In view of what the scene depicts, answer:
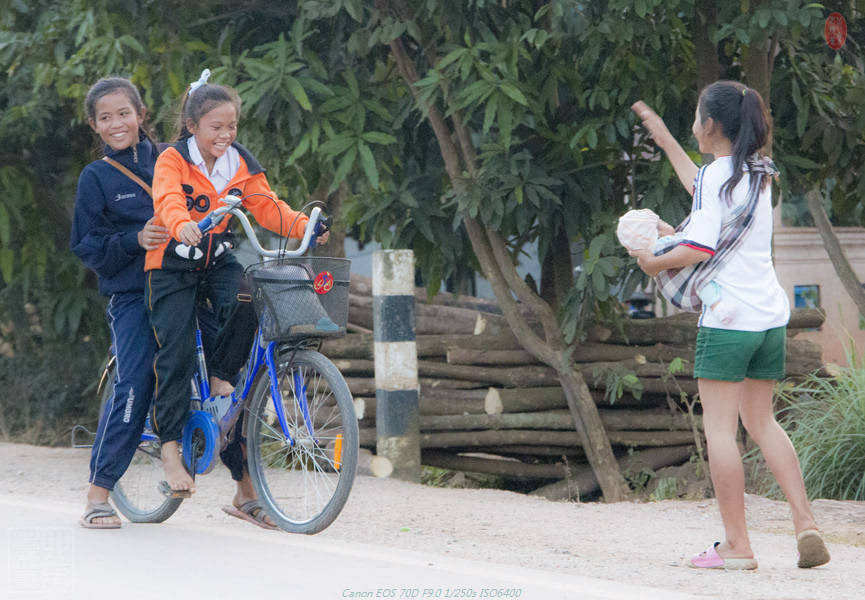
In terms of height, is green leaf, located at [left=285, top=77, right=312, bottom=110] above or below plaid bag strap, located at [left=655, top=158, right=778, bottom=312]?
above

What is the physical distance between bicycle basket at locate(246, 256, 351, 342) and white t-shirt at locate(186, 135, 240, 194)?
51 cm

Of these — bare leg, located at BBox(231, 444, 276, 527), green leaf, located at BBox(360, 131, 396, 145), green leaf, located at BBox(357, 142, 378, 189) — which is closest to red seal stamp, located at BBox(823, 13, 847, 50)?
green leaf, located at BBox(360, 131, 396, 145)

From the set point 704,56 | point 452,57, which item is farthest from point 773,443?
point 704,56

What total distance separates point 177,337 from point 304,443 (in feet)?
2.41

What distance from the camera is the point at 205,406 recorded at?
17.5 feet

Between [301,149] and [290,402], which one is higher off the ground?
[301,149]

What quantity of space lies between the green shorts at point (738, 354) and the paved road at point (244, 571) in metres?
0.93

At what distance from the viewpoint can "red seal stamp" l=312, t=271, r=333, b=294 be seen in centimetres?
484

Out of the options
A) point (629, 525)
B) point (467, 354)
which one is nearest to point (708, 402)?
point (629, 525)

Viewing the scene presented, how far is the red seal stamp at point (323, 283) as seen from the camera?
484cm

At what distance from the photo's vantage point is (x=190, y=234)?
4668 mm

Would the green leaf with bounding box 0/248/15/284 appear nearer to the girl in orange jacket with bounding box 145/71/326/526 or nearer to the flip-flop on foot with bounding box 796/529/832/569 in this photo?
the girl in orange jacket with bounding box 145/71/326/526

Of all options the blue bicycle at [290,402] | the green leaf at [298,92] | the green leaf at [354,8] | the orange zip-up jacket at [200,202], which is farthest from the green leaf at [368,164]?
the blue bicycle at [290,402]

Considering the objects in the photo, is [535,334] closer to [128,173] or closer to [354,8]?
[354,8]
